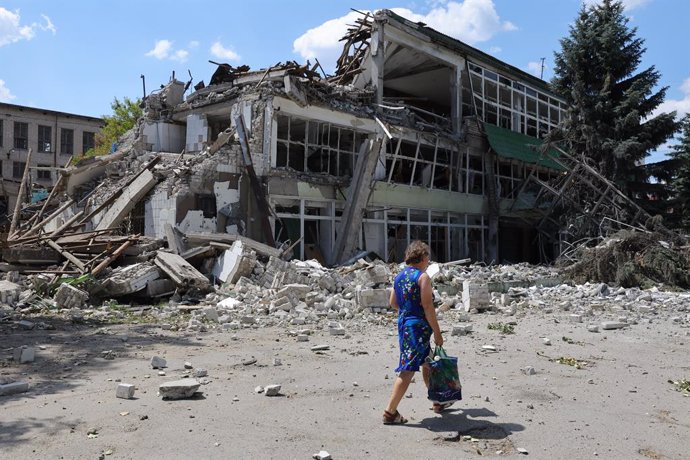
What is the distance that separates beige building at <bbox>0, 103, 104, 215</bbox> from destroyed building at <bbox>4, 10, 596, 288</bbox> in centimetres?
2378

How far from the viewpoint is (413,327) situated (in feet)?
14.9

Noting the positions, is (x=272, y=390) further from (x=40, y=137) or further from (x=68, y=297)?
(x=40, y=137)

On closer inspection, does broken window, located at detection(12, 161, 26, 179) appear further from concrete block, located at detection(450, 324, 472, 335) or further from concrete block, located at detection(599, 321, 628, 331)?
concrete block, located at detection(599, 321, 628, 331)

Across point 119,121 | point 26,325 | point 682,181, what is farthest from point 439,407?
point 119,121

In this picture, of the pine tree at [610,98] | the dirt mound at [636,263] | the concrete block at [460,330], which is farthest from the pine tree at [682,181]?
the concrete block at [460,330]

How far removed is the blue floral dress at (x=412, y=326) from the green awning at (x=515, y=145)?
2116 cm

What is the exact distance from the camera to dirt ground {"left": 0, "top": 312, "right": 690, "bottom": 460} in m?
Result: 3.98

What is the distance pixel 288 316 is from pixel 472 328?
3.30 meters

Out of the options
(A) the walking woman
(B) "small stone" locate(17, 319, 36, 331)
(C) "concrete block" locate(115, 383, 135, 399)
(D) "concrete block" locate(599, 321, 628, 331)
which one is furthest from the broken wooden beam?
(A) the walking woman

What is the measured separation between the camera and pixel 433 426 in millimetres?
4477

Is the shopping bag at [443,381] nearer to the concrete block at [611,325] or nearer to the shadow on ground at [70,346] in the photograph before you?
the shadow on ground at [70,346]

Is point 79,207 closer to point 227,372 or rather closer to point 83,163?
point 83,163

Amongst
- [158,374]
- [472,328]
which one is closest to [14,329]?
[158,374]

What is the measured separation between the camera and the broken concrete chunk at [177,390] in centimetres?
499
